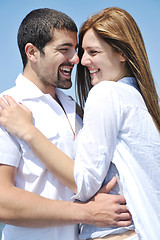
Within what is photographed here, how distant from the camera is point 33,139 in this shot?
2174 millimetres

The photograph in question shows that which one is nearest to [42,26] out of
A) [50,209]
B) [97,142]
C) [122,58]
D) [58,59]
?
[58,59]

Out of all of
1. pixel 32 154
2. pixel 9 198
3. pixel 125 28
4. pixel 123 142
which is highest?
pixel 125 28

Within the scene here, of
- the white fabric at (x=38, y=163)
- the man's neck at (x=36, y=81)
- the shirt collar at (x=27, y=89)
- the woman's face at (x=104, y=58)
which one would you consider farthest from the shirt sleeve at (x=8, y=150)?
the woman's face at (x=104, y=58)

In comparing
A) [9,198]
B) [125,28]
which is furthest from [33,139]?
[125,28]

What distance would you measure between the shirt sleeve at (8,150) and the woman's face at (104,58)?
0.88 m

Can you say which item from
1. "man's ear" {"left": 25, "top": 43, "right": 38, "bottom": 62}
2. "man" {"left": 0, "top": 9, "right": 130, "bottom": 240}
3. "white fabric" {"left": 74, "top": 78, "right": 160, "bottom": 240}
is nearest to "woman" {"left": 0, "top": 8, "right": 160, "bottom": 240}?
"white fabric" {"left": 74, "top": 78, "right": 160, "bottom": 240}

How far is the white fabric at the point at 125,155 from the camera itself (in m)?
2.00

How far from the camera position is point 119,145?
6.73 feet

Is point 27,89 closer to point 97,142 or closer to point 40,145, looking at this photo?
point 40,145

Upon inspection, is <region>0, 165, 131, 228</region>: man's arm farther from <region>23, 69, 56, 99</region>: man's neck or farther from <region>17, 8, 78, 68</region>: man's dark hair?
<region>17, 8, 78, 68</region>: man's dark hair

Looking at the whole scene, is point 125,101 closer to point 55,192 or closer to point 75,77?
point 55,192

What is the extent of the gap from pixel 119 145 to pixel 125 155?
8cm

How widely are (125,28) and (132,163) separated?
101 centimetres

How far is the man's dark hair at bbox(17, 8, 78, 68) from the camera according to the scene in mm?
2785
